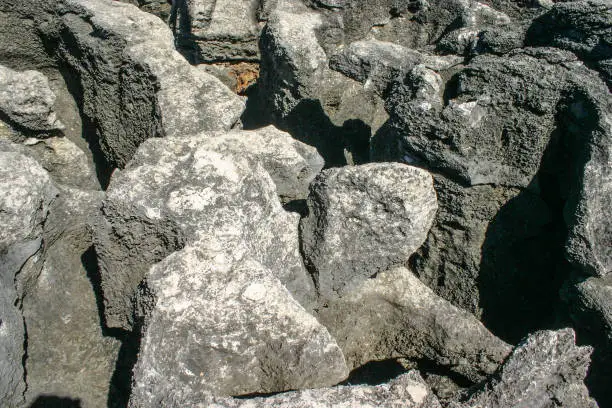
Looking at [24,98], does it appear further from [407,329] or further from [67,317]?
[407,329]

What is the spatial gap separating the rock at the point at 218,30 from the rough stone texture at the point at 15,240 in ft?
3.91

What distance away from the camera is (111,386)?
5.19 ft

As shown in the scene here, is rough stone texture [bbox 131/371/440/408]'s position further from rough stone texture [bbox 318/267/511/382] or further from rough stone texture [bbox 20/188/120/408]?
rough stone texture [bbox 20/188/120/408]

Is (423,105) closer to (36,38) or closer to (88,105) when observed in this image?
(88,105)

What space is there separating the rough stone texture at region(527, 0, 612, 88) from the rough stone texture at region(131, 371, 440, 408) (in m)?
1.02

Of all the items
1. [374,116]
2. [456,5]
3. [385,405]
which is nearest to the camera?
[385,405]

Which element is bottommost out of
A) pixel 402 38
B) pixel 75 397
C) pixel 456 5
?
pixel 75 397

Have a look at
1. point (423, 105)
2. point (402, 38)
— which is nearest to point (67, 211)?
point (423, 105)

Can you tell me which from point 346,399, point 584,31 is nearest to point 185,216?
point 346,399

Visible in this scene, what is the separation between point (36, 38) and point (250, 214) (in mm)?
1153

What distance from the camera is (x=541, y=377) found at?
1.22 metres

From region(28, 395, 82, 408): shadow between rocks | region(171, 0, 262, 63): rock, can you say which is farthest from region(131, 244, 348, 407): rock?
region(171, 0, 262, 63): rock

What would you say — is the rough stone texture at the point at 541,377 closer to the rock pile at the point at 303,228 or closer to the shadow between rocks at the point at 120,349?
the rock pile at the point at 303,228

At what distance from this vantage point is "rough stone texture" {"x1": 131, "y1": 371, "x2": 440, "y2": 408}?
109cm
